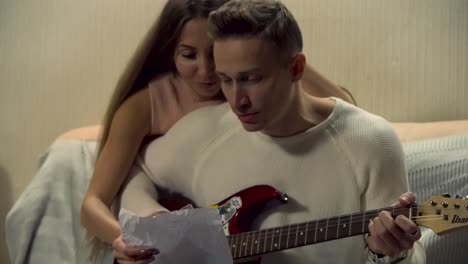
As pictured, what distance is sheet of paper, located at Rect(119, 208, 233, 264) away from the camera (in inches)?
48.9

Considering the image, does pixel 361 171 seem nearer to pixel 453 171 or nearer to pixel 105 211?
pixel 453 171

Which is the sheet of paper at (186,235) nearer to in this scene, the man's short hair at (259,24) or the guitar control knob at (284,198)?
the guitar control knob at (284,198)

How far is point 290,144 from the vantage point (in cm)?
130

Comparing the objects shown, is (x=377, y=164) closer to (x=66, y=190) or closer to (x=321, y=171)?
(x=321, y=171)

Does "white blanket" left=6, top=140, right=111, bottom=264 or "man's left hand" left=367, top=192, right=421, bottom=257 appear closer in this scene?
"man's left hand" left=367, top=192, right=421, bottom=257

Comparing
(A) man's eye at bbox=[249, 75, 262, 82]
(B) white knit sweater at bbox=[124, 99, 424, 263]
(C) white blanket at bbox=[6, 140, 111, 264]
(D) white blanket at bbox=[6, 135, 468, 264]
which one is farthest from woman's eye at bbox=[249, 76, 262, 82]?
(C) white blanket at bbox=[6, 140, 111, 264]

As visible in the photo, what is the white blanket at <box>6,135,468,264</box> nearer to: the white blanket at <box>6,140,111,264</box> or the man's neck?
the white blanket at <box>6,140,111,264</box>

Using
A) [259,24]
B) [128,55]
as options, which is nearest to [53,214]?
[128,55]

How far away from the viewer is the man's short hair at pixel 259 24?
1.21 meters

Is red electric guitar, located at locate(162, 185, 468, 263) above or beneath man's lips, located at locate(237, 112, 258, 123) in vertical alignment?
beneath

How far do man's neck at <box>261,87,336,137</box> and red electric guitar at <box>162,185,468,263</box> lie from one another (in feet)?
0.33

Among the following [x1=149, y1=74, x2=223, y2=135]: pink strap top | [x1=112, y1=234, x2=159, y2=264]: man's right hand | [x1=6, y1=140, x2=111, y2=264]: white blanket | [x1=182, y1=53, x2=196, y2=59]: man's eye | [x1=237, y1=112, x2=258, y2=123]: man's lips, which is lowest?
[x1=6, y1=140, x2=111, y2=264]: white blanket

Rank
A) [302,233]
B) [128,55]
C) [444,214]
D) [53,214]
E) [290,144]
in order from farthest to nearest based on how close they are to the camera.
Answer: [128,55]
[53,214]
[290,144]
[302,233]
[444,214]

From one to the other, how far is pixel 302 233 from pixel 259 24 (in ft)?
1.08
